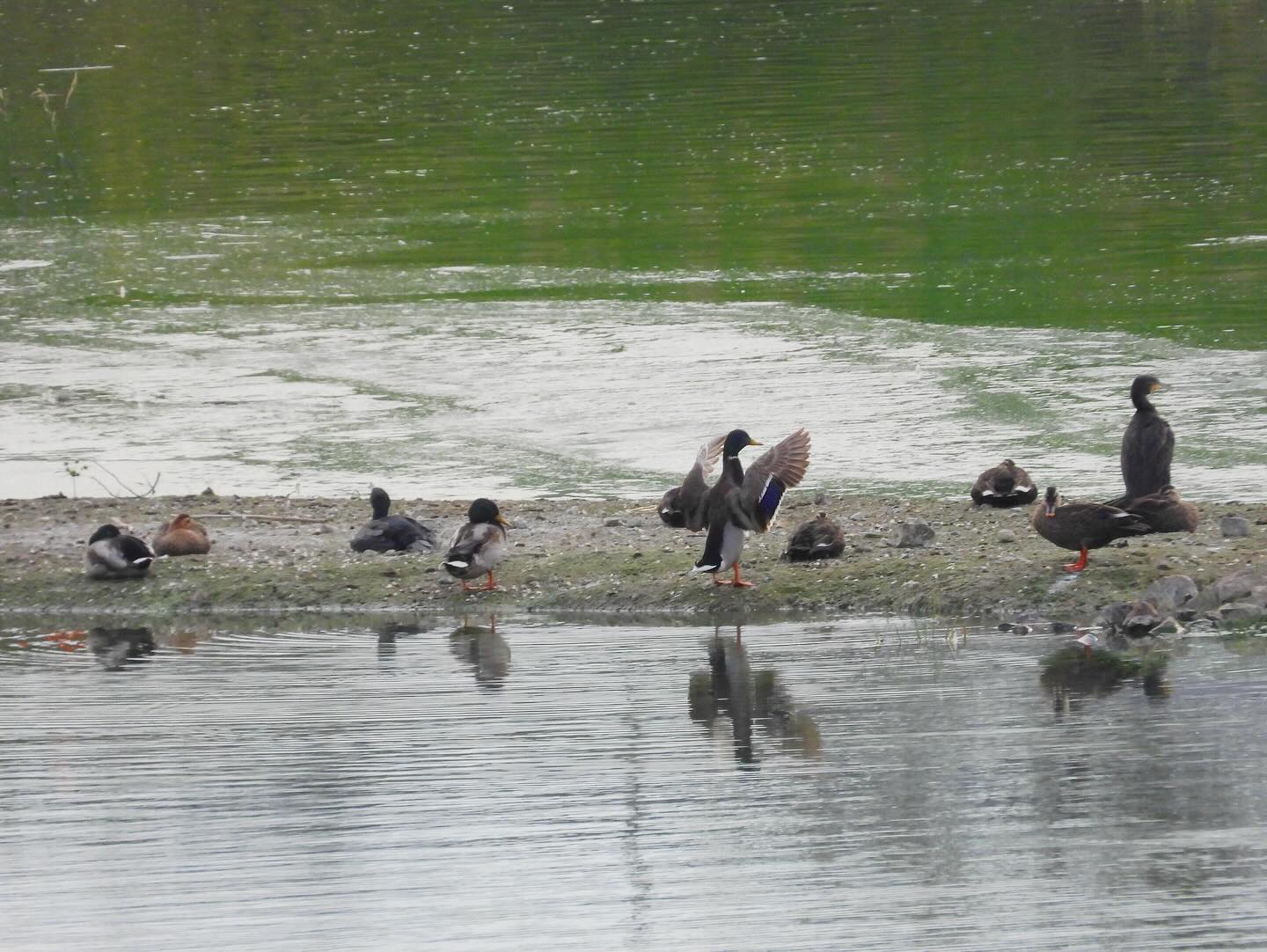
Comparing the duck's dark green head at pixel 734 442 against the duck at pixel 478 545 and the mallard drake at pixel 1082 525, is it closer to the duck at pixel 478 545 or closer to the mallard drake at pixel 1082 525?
the duck at pixel 478 545

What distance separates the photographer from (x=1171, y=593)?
10500mm

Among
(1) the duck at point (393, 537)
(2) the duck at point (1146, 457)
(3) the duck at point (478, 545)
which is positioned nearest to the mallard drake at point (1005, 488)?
(2) the duck at point (1146, 457)

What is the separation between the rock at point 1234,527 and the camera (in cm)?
1136

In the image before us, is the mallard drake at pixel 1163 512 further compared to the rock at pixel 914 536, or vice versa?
the rock at pixel 914 536

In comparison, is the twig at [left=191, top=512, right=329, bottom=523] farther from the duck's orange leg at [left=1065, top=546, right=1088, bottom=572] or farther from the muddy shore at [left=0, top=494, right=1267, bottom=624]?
the duck's orange leg at [left=1065, top=546, right=1088, bottom=572]

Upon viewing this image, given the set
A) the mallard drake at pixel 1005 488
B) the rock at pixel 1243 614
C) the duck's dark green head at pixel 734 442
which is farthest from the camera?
the mallard drake at pixel 1005 488

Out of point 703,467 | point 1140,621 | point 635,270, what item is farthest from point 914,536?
point 635,270

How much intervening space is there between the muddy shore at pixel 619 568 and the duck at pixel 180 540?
66 mm

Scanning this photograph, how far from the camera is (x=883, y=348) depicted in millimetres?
18656

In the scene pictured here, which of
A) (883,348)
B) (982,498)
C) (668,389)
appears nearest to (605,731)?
(982,498)

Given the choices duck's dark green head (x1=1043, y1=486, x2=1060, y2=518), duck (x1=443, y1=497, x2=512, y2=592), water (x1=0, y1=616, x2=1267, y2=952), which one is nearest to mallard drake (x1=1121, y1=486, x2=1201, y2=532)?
duck's dark green head (x1=1043, y1=486, x2=1060, y2=518)

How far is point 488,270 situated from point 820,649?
13.5 meters

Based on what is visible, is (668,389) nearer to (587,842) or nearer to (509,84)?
(587,842)

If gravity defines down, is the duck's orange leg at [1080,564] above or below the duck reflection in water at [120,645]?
above
